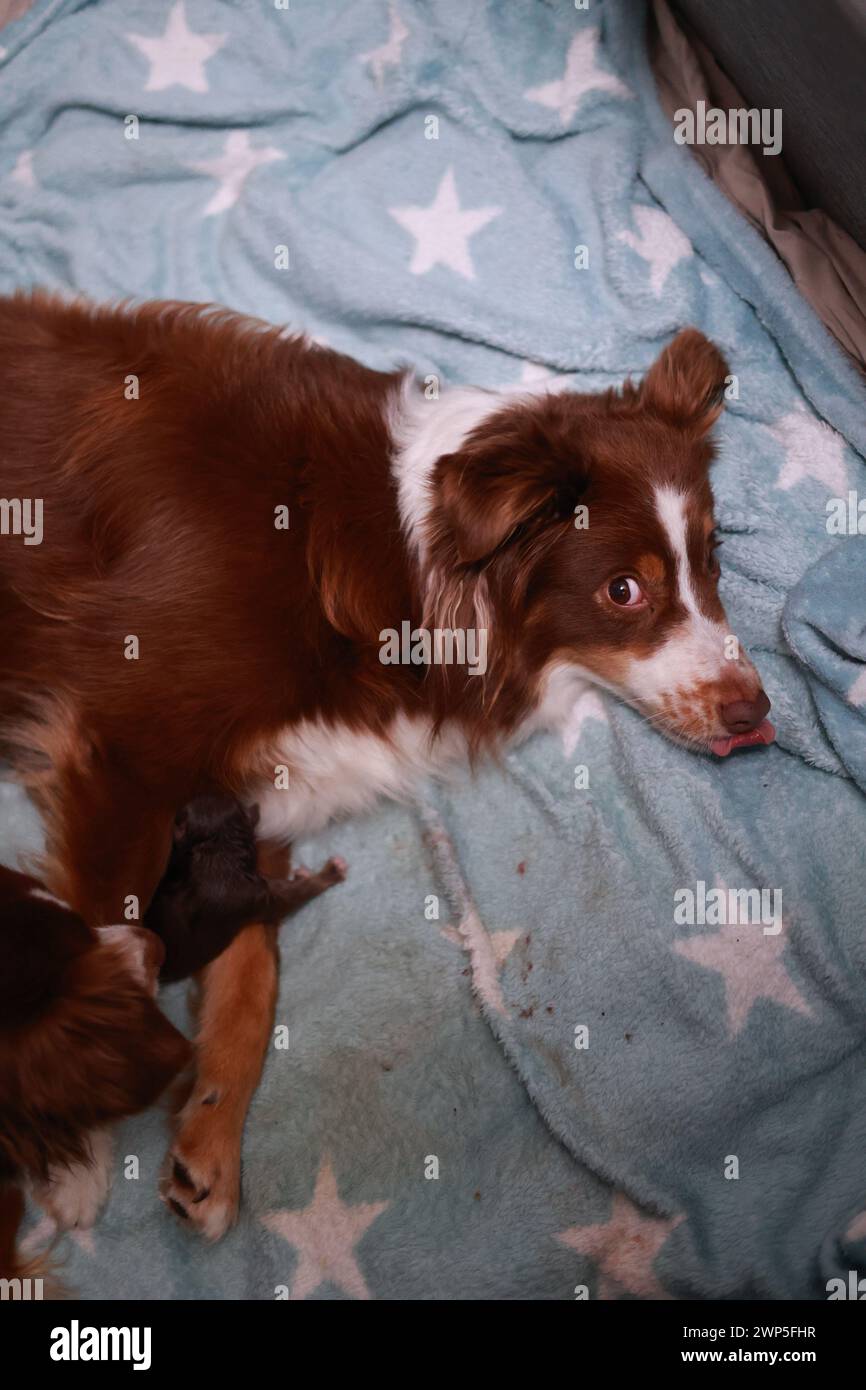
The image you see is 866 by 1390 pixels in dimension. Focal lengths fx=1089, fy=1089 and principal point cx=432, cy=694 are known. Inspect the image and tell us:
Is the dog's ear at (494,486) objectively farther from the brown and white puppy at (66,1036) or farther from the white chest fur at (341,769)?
the brown and white puppy at (66,1036)

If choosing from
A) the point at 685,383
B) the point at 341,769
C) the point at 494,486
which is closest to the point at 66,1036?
the point at 341,769

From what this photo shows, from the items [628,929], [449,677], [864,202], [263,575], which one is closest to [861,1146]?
[628,929]

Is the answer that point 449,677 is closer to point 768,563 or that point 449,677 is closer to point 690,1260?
point 768,563

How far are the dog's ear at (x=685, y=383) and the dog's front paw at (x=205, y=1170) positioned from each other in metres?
2.34

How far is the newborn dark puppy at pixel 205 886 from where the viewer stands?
298 cm

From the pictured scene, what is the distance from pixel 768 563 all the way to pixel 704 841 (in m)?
0.96

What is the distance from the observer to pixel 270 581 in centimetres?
297

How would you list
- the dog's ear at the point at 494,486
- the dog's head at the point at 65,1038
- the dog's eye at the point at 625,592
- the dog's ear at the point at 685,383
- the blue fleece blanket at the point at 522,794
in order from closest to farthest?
the dog's head at the point at 65,1038, the dog's ear at the point at 494,486, the blue fleece blanket at the point at 522,794, the dog's eye at the point at 625,592, the dog's ear at the point at 685,383

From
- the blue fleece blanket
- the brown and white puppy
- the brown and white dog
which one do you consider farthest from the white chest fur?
the brown and white puppy

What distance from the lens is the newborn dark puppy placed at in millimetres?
2980

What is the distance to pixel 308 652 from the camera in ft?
9.91

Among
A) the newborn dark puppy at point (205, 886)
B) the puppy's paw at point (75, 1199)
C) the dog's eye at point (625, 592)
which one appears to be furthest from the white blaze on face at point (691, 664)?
the puppy's paw at point (75, 1199)

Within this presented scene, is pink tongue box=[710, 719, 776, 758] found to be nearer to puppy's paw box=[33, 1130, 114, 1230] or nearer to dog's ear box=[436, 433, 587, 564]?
dog's ear box=[436, 433, 587, 564]

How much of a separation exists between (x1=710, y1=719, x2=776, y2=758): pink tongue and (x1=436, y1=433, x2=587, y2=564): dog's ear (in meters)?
0.94
